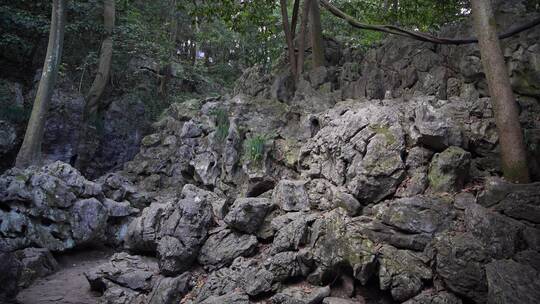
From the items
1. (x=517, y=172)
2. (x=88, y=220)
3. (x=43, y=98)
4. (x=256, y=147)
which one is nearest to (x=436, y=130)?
(x=517, y=172)

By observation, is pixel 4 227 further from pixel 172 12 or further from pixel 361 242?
pixel 172 12

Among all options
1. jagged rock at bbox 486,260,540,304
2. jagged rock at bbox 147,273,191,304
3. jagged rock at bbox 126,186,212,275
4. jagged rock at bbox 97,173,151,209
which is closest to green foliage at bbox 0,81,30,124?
jagged rock at bbox 97,173,151,209

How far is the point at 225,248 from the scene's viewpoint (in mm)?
7949

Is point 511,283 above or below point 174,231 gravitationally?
below

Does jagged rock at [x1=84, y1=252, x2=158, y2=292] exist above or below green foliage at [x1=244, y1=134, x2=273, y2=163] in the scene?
below

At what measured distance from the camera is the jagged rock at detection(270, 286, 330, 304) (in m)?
6.27

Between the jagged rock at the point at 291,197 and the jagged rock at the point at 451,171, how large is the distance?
2.75m

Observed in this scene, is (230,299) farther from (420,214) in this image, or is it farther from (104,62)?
(104,62)

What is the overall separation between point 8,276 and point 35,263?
8.47 feet

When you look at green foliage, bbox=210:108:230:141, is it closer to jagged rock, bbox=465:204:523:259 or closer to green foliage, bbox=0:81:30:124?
green foliage, bbox=0:81:30:124

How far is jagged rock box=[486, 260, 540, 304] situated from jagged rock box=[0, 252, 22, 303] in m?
7.93

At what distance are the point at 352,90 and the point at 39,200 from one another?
9.17m

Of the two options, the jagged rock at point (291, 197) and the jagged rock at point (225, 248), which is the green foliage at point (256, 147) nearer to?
the jagged rock at point (291, 197)

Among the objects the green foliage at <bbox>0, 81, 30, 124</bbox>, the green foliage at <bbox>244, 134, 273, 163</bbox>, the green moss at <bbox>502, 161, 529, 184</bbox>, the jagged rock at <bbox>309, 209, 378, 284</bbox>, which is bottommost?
the jagged rock at <bbox>309, 209, 378, 284</bbox>
